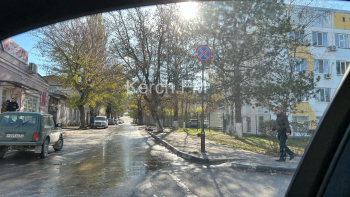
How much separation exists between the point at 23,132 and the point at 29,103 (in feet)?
47.4

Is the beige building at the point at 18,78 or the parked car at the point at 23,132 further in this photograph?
the beige building at the point at 18,78

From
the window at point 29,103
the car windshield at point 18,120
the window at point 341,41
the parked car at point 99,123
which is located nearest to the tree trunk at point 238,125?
the car windshield at point 18,120

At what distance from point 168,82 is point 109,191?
18964 millimetres

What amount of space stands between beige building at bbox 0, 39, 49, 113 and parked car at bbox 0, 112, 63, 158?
624 cm

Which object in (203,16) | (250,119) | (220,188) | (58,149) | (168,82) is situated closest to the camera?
(220,188)

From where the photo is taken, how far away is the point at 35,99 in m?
22.8

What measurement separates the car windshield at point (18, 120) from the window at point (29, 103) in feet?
41.0

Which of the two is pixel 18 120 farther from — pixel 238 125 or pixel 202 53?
pixel 238 125

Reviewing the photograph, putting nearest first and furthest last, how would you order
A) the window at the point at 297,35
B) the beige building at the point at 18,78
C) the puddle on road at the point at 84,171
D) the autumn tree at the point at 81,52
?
the puddle on road at the point at 84,171 → the window at the point at 297,35 → the beige building at the point at 18,78 → the autumn tree at the point at 81,52

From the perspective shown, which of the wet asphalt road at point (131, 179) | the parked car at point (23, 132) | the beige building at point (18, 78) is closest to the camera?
the wet asphalt road at point (131, 179)

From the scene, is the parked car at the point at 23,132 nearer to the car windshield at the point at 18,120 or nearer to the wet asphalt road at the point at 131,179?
the car windshield at the point at 18,120

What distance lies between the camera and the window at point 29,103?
2028 centimetres

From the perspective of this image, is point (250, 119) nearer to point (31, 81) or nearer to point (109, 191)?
point (31, 81)

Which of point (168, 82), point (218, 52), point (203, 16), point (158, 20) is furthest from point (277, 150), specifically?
point (158, 20)
